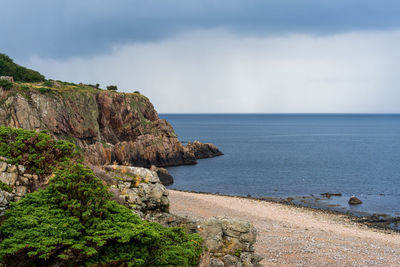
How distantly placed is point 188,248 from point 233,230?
339 centimetres

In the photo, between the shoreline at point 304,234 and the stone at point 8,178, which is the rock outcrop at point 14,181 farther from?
the shoreline at point 304,234

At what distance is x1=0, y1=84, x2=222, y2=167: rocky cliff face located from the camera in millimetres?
52625

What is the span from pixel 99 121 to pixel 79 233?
5802 cm

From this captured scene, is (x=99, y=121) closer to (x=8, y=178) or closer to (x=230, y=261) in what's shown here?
(x=8, y=178)

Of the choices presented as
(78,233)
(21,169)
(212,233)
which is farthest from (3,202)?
(212,233)

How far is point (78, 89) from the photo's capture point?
6581 cm

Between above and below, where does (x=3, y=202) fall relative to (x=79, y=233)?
above

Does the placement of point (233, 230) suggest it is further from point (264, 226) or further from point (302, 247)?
point (264, 226)

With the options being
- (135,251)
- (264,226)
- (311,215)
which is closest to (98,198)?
(135,251)

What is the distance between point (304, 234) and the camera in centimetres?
2723

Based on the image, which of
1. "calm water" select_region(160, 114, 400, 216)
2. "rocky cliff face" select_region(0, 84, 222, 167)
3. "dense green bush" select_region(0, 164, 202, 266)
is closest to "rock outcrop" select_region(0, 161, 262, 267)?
"dense green bush" select_region(0, 164, 202, 266)

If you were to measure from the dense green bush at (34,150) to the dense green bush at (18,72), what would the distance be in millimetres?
64212

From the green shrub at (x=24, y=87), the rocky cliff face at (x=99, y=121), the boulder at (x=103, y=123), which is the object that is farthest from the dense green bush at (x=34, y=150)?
the green shrub at (x=24, y=87)

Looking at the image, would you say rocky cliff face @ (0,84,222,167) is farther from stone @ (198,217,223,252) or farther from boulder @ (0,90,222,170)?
stone @ (198,217,223,252)
